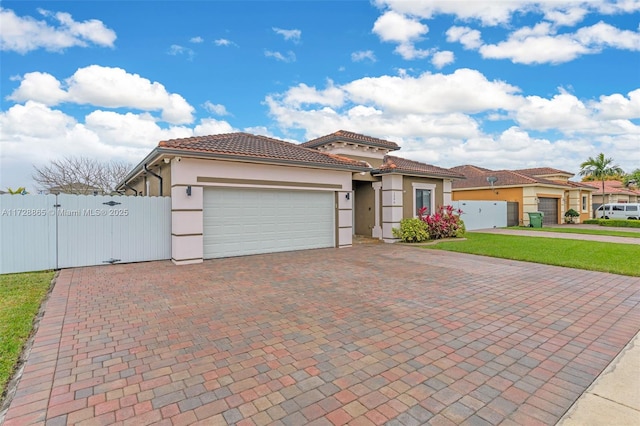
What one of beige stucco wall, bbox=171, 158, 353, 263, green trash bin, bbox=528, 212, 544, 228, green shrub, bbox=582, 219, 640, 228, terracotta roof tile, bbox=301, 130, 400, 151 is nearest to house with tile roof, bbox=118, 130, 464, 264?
beige stucco wall, bbox=171, 158, 353, 263

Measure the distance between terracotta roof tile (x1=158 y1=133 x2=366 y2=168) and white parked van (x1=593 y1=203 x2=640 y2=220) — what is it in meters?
30.6

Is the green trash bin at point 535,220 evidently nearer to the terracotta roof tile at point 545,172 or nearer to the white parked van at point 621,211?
the terracotta roof tile at point 545,172

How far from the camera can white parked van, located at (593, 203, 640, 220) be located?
28.8m

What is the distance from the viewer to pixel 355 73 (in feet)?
52.9

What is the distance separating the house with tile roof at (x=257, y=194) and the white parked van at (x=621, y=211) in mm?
26023

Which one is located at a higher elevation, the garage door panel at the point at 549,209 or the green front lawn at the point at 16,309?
the garage door panel at the point at 549,209

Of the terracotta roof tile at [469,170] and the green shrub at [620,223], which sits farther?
the terracotta roof tile at [469,170]

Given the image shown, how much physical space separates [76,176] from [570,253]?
94.2ft

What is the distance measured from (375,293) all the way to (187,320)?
3387mm

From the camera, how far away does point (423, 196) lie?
16.2 metres

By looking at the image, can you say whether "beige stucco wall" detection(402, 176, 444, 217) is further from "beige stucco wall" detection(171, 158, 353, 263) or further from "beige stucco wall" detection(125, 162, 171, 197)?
"beige stucco wall" detection(125, 162, 171, 197)

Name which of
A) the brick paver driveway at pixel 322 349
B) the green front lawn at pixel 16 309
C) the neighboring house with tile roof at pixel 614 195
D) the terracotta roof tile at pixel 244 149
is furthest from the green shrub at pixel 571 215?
the green front lawn at pixel 16 309

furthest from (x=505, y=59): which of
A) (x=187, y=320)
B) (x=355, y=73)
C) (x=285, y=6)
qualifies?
(x=187, y=320)

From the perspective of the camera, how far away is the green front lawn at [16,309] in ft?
11.9
